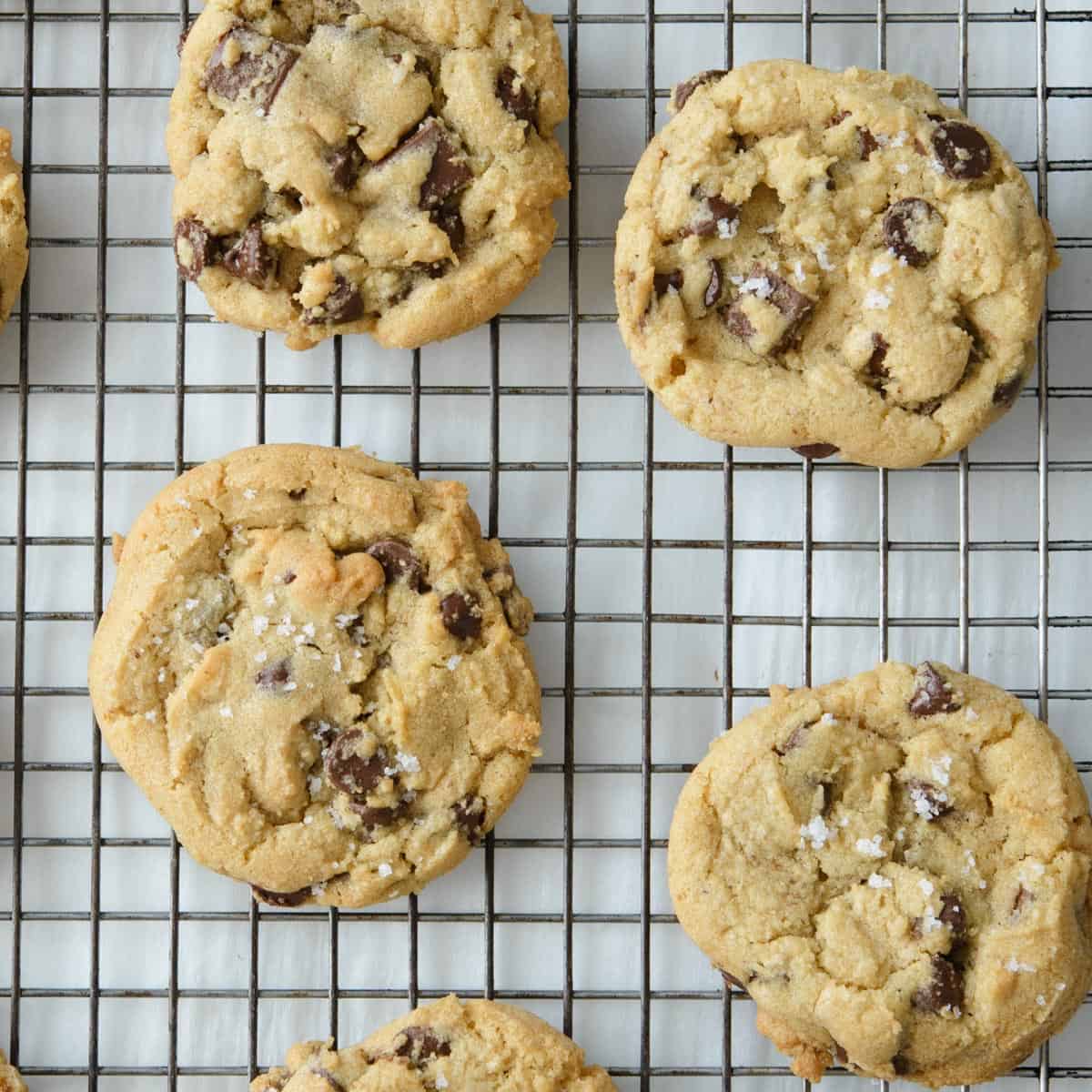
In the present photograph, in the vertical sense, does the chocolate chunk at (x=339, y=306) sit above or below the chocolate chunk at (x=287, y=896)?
above

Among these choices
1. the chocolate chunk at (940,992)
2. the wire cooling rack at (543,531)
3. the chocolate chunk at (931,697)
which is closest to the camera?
the chocolate chunk at (940,992)

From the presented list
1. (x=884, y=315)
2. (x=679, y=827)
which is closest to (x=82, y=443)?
(x=679, y=827)

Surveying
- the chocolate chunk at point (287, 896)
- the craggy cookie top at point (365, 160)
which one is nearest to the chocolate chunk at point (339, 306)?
the craggy cookie top at point (365, 160)

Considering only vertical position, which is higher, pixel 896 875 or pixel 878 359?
pixel 878 359

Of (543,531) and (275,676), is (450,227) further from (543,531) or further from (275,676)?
(275,676)

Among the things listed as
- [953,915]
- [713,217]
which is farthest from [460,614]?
[953,915]

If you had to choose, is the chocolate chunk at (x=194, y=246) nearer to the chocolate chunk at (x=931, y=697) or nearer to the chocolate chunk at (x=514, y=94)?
the chocolate chunk at (x=514, y=94)

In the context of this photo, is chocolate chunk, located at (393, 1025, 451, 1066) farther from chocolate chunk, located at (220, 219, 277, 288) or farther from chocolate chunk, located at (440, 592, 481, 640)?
chocolate chunk, located at (220, 219, 277, 288)
